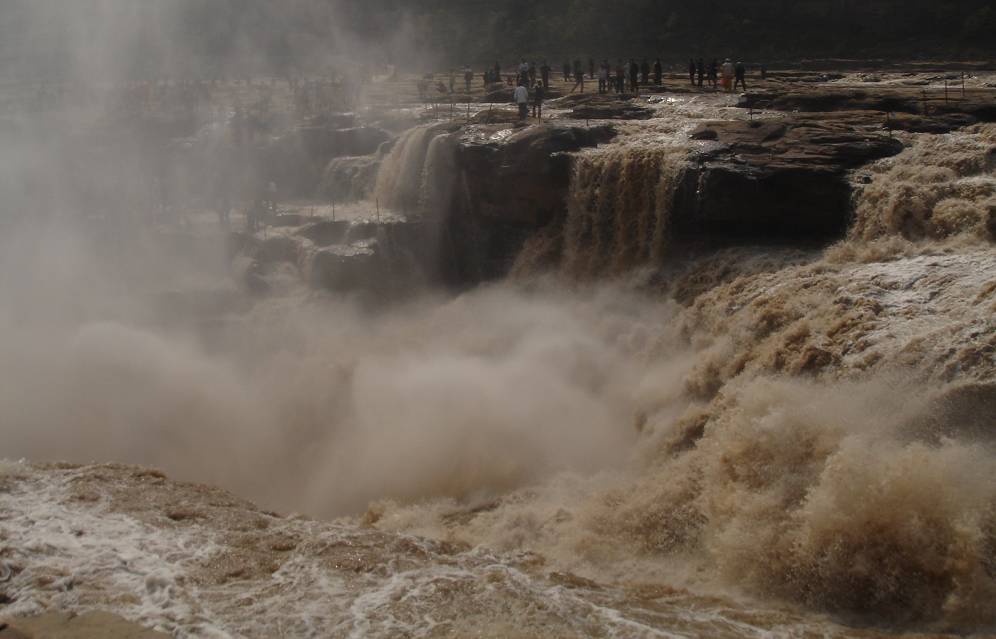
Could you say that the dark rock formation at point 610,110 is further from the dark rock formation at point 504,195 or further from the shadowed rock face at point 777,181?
the shadowed rock face at point 777,181

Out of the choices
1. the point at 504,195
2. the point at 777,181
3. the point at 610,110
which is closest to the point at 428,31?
the point at 610,110

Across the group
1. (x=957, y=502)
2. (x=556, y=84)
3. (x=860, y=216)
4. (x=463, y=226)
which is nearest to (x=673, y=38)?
(x=556, y=84)

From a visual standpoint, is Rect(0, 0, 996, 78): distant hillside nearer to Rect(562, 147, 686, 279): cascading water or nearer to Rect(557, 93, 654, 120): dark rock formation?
Rect(557, 93, 654, 120): dark rock formation

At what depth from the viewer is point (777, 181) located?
1262cm

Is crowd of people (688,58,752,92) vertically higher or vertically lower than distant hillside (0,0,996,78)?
lower

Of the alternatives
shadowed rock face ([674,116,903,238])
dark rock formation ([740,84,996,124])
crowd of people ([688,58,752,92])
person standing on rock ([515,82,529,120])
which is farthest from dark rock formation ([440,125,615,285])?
crowd of people ([688,58,752,92])

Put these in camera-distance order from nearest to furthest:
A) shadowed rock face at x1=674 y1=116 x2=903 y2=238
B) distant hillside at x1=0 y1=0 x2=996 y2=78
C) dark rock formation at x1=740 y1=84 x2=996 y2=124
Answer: shadowed rock face at x1=674 y1=116 x2=903 y2=238 → dark rock formation at x1=740 y1=84 x2=996 y2=124 → distant hillside at x1=0 y1=0 x2=996 y2=78

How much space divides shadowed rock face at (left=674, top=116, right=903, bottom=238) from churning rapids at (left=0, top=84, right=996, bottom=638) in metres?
0.31

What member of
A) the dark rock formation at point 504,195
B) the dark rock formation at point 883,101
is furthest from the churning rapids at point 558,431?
the dark rock formation at point 883,101

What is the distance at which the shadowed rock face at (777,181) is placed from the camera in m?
12.3

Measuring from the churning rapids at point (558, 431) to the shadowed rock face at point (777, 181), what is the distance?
31 cm

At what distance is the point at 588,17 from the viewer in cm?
3709

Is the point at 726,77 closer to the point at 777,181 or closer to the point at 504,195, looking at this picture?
the point at 504,195

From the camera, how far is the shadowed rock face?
484 inches
